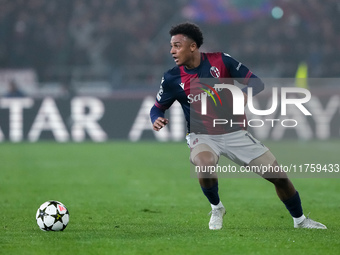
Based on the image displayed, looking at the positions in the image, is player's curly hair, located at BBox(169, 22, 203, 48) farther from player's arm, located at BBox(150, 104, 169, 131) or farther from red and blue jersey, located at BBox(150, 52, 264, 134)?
player's arm, located at BBox(150, 104, 169, 131)

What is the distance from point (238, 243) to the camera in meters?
6.06

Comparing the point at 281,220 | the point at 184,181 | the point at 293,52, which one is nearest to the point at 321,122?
the point at 293,52

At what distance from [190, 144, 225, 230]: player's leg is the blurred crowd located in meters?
18.9

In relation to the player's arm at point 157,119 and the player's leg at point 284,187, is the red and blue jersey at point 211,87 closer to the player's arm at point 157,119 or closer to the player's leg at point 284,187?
the player's arm at point 157,119

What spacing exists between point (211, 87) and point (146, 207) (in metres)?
2.53

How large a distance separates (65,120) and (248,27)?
9701mm

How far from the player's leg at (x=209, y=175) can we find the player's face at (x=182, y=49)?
0.87m

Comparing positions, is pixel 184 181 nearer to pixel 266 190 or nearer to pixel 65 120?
pixel 266 190

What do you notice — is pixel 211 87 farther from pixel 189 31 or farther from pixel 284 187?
pixel 284 187

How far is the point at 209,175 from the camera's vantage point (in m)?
6.88

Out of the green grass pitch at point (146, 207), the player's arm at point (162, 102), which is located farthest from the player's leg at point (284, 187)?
the player's arm at point (162, 102)

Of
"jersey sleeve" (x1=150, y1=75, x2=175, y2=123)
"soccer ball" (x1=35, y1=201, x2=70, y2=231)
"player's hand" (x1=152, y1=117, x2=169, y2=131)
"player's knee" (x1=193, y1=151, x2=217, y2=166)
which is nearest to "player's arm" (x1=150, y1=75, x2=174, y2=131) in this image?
"jersey sleeve" (x1=150, y1=75, x2=175, y2=123)

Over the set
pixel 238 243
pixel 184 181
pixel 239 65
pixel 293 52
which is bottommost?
pixel 238 243

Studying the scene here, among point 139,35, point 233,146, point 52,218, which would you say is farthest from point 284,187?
point 139,35
